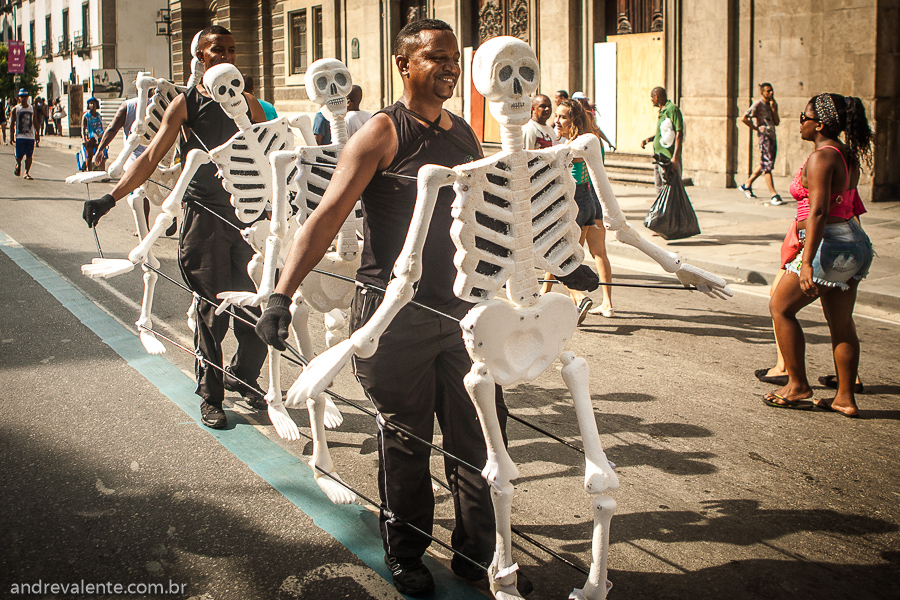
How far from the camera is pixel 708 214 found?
13000 mm

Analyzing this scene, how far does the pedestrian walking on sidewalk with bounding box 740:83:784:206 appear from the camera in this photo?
13742 mm

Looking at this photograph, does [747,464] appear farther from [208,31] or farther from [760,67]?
[760,67]

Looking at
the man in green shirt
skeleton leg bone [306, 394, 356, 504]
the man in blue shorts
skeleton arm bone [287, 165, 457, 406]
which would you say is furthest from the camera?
the man in blue shorts

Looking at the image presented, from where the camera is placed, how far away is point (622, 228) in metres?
3.20

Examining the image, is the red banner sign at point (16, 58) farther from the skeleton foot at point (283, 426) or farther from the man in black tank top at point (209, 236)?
the skeleton foot at point (283, 426)

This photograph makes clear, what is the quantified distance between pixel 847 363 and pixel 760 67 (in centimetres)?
1094

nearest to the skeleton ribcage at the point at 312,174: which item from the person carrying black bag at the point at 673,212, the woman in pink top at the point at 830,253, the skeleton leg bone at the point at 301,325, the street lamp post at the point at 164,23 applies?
the skeleton leg bone at the point at 301,325

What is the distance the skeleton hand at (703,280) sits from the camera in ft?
10.6

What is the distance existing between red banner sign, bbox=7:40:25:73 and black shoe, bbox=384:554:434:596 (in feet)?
148

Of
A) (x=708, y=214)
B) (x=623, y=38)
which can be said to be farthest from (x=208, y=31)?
(x=623, y=38)

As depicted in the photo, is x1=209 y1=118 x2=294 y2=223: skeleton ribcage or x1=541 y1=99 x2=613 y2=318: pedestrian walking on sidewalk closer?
x1=209 y1=118 x2=294 y2=223: skeleton ribcage

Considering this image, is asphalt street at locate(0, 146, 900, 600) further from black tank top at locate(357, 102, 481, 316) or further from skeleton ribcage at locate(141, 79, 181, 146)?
skeleton ribcage at locate(141, 79, 181, 146)

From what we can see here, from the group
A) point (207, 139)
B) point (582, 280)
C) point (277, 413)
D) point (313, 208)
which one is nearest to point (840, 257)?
point (582, 280)

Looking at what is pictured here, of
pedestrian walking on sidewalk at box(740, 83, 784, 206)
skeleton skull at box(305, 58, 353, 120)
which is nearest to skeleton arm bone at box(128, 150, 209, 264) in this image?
skeleton skull at box(305, 58, 353, 120)
